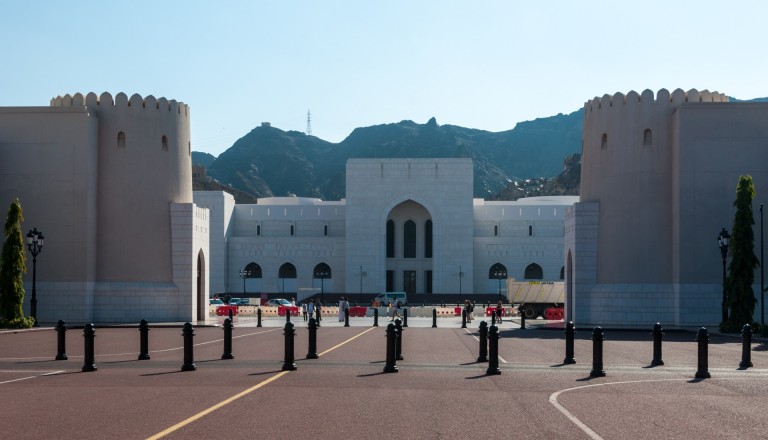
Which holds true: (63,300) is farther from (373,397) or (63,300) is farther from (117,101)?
(373,397)

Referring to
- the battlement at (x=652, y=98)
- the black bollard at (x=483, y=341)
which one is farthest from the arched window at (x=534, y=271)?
the black bollard at (x=483, y=341)

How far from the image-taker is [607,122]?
42969mm

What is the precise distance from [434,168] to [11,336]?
60417 millimetres

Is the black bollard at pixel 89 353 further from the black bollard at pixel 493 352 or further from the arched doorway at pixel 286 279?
the arched doorway at pixel 286 279

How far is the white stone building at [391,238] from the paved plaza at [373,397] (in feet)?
215

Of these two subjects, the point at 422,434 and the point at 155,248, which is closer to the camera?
the point at 422,434

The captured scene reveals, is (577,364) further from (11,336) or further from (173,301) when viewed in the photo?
(173,301)

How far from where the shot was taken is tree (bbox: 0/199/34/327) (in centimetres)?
3719

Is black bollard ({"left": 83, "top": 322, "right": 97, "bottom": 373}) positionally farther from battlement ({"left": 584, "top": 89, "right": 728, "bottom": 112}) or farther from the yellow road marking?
battlement ({"left": 584, "top": 89, "right": 728, "bottom": 112})

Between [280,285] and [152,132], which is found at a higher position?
[152,132]

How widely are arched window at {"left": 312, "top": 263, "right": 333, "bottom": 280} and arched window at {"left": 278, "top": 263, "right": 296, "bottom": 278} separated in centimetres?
189

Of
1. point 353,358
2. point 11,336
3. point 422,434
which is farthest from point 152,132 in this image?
point 422,434

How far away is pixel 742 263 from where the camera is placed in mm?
37250

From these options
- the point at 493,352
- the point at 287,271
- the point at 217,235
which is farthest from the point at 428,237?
the point at 493,352
